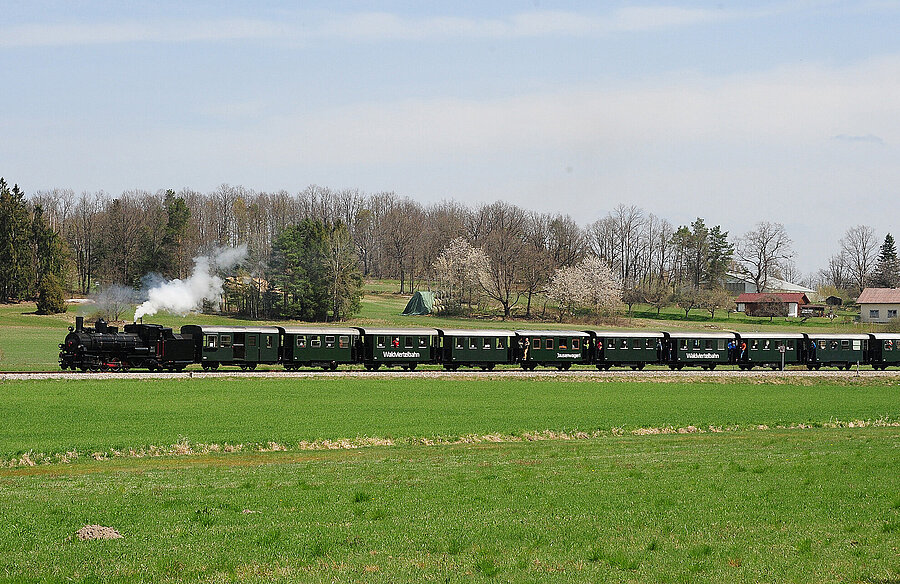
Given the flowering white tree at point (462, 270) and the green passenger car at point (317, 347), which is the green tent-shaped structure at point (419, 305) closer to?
the flowering white tree at point (462, 270)

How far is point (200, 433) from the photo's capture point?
25062 millimetres

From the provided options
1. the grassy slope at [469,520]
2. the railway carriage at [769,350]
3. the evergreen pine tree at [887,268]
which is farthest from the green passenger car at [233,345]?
the evergreen pine tree at [887,268]

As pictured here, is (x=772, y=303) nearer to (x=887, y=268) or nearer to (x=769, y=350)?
(x=887, y=268)

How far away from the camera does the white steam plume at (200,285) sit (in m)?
57.8

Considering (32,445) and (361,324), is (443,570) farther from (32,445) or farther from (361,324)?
(361,324)

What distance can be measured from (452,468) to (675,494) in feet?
16.6

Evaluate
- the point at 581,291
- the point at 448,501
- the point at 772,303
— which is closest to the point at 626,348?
the point at 448,501

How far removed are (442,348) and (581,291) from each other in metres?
64.3

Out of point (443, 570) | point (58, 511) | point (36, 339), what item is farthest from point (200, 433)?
point (36, 339)

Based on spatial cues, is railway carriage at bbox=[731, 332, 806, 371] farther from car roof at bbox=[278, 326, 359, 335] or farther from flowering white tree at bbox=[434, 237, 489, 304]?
flowering white tree at bbox=[434, 237, 489, 304]

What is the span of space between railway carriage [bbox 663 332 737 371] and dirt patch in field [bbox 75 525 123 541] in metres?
49.9

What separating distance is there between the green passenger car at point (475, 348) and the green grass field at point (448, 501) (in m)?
22.6

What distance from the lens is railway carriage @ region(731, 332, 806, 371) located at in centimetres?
5981

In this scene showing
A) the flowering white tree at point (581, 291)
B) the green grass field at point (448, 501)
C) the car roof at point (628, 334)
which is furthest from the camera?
the flowering white tree at point (581, 291)
